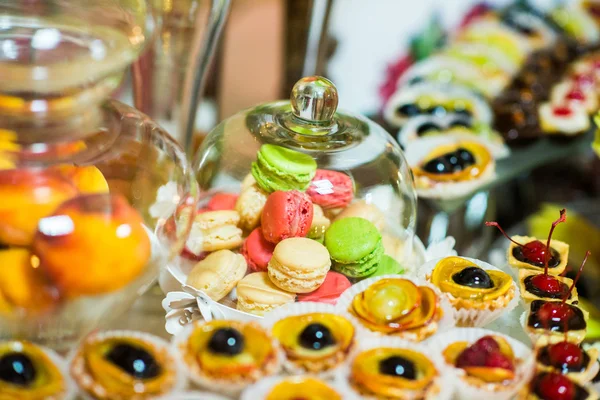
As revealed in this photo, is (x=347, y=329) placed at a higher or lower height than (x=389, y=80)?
higher

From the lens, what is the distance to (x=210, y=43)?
106 centimetres

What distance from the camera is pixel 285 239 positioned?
0.77 meters

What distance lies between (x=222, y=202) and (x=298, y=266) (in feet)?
0.55

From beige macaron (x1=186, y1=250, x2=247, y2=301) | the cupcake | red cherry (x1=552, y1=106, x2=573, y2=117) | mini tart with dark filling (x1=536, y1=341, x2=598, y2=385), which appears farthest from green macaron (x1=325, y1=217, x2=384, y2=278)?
red cherry (x1=552, y1=106, x2=573, y2=117)

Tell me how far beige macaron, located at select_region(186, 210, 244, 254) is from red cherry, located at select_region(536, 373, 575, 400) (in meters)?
0.37

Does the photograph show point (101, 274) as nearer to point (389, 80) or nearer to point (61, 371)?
point (61, 371)

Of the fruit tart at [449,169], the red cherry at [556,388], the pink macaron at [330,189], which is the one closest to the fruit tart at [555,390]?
the red cherry at [556,388]

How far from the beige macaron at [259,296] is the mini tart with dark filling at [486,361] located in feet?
0.65

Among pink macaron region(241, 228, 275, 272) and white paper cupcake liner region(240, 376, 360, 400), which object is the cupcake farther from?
pink macaron region(241, 228, 275, 272)

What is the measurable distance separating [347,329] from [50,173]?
0.28 m

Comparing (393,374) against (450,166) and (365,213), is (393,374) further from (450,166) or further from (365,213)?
(450,166)

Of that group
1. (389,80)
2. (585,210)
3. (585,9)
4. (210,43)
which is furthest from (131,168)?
(585,9)

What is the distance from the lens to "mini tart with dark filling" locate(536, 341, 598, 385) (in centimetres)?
62

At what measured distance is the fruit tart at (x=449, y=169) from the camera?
3.47 feet
